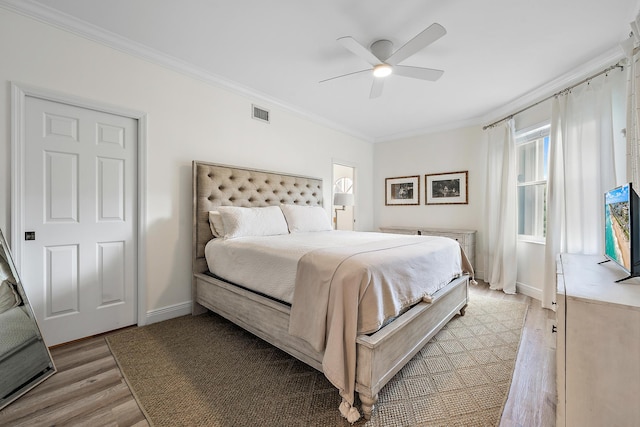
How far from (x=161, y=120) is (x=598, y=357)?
345cm

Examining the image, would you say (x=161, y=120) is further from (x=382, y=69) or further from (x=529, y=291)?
(x=529, y=291)

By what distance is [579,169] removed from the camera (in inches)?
105

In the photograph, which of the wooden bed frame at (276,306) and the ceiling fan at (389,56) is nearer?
the wooden bed frame at (276,306)

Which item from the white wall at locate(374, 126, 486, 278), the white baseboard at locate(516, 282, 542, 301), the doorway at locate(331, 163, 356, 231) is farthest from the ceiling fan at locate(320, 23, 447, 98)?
the white baseboard at locate(516, 282, 542, 301)

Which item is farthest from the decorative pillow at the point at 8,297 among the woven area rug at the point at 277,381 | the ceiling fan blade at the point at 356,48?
the ceiling fan blade at the point at 356,48

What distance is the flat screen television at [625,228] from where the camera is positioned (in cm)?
129

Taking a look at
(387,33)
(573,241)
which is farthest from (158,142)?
(573,241)

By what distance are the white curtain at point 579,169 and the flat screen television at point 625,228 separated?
0.96 meters

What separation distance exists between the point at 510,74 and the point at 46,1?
4248 millimetres

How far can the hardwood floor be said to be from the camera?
1390 millimetres

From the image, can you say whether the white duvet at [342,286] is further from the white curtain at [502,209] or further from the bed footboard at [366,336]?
the white curtain at [502,209]

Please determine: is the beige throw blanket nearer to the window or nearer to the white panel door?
the white panel door

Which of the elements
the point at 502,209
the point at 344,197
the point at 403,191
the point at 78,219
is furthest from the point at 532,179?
the point at 78,219

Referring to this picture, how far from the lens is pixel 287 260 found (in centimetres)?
179
